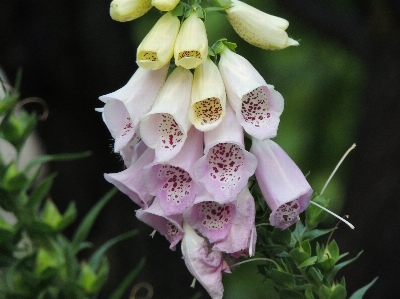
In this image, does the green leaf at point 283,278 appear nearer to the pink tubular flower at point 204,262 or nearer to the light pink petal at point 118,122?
the pink tubular flower at point 204,262

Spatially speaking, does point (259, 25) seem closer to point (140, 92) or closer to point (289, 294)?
point (140, 92)

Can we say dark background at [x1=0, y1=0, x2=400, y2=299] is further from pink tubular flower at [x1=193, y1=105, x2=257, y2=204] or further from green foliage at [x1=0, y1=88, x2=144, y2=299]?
pink tubular flower at [x1=193, y1=105, x2=257, y2=204]

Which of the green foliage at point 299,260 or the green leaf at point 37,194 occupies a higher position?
the green foliage at point 299,260

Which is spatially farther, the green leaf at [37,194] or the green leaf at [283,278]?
the green leaf at [37,194]

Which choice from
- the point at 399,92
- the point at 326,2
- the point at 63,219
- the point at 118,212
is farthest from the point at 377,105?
the point at 63,219

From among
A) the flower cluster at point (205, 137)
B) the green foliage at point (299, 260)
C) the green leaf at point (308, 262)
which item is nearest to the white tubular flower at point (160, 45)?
the flower cluster at point (205, 137)

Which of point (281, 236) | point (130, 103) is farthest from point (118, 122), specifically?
point (281, 236)
